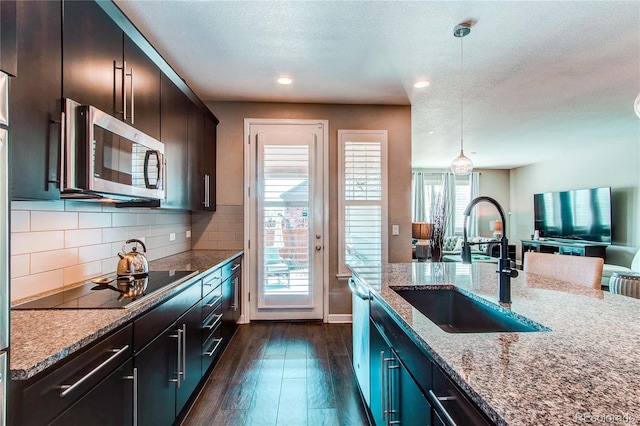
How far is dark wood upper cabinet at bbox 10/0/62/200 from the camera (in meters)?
1.11

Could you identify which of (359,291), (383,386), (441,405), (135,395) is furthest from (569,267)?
(135,395)

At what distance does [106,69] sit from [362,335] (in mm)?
2073

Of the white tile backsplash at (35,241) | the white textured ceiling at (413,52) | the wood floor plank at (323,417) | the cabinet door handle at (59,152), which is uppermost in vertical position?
the white textured ceiling at (413,52)

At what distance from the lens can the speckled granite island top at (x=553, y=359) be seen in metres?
0.62

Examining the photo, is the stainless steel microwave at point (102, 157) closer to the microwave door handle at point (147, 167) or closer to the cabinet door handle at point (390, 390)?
the microwave door handle at point (147, 167)

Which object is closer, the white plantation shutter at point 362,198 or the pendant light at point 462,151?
the pendant light at point 462,151

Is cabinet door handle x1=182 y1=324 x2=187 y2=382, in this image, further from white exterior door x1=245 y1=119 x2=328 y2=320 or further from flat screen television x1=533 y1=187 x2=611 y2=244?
flat screen television x1=533 y1=187 x2=611 y2=244

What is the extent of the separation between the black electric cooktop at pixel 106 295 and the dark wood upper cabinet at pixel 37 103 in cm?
50

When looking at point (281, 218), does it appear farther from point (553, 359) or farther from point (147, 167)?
point (553, 359)

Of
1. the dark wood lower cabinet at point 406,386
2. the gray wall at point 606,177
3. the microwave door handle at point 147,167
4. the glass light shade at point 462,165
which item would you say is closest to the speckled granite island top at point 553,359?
the dark wood lower cabinet at point 406,386

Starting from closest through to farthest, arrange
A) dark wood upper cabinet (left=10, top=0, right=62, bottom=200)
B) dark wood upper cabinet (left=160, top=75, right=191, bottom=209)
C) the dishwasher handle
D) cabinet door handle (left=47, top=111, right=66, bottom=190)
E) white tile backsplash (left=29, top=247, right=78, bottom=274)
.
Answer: dark wood upper cabinet (left=10, top=0, right=62, bottom=200)
cabinet door handle (left=47, top=111, right=66, bottom=190)
white tile backsplash (left=29, top=247, right=78, bottom=274)
the dishwasher handle
dark wood upper cabinet (left=160, top=75, right=191, bottom=209)

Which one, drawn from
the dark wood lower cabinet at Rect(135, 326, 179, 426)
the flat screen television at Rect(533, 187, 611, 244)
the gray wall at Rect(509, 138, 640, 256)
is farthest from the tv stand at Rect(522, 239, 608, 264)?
the dark wood lower cabinet at Rect(135, 326, 179, 426)

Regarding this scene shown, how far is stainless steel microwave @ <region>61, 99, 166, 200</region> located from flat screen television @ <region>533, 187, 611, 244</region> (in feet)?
24.2

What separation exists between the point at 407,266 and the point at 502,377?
1.67 meters
